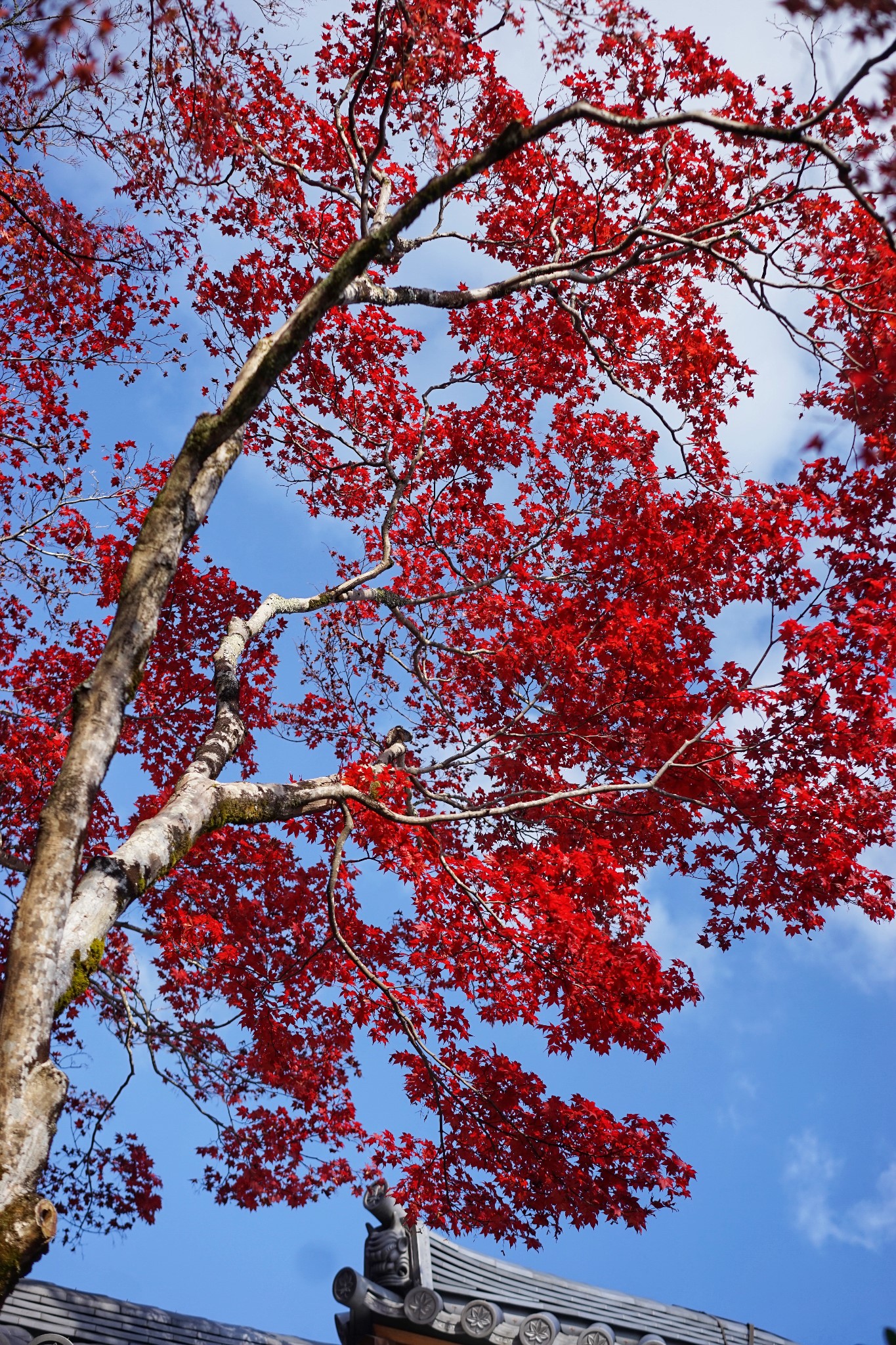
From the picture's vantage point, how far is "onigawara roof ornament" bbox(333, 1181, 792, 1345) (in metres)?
9.46

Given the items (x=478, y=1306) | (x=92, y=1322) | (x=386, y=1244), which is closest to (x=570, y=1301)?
(x=478, y=1306)

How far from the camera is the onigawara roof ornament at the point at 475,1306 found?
9461 mm

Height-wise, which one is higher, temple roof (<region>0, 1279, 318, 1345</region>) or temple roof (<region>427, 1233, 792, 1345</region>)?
Result: temple roof (<region>427, 1233, 792, 1345</region>)

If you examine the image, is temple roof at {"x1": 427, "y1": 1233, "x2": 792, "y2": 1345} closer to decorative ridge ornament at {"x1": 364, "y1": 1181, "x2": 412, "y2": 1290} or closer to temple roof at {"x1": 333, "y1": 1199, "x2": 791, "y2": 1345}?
temple roof at {"x1": 333, "y1": 1199, "x2": 791, "y2": 1345}

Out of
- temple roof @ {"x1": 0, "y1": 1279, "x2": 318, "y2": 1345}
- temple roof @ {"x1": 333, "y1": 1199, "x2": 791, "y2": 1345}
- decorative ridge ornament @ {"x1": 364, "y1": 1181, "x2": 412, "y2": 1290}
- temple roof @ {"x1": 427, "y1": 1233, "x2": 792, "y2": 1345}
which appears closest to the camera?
temple roof @ {"x1": 0, "y1": 1279, "x2": 318, "y2": 1345}

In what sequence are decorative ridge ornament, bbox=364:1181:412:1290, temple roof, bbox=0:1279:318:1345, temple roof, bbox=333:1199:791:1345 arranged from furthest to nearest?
decorative ridge ornament, bbox=364:1181:412:1290 → temple roof, bbox=333:1199:791:1345 → temple roof, bbox=0:1279:318:1345

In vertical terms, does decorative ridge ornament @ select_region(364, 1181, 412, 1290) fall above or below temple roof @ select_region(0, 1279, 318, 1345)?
above

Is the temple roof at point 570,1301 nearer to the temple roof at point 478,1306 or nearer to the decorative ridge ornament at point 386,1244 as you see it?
the temple roof at point 478,1306

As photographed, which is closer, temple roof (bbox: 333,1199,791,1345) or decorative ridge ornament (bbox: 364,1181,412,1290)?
temple roof (bbox: 333,1199,791,1345)

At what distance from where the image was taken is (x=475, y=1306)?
9.41 meters

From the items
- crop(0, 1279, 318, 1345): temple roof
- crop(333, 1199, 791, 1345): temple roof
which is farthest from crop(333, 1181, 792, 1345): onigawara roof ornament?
crop(0, 1279, 318, 1345): temple roof

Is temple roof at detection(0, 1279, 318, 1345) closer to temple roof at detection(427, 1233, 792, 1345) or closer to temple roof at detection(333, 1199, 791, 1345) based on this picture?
temple roof at detection(333, 1199, 791, 1345)

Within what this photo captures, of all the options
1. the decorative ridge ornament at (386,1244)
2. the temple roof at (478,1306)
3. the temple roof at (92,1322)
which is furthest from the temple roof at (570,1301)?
the temple roof at (92,1322)

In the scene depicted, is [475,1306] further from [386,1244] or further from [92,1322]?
[92,1322]
